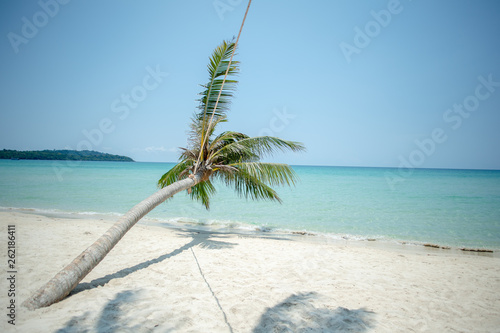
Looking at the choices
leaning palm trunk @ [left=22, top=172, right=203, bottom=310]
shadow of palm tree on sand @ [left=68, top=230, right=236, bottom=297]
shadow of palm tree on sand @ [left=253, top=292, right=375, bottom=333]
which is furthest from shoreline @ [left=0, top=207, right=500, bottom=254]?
leaning palm trunk @ [left=22, top=172, right=203, bottom=310]

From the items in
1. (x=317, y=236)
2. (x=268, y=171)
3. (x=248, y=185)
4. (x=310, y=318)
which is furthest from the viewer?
(x=317, y=236)

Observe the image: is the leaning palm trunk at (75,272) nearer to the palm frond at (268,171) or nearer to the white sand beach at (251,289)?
the white sand beach at (251,289)

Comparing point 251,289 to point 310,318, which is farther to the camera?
point 251,289

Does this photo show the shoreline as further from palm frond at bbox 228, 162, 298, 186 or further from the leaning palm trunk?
the leaning palm trunk

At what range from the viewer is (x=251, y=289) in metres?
3.83

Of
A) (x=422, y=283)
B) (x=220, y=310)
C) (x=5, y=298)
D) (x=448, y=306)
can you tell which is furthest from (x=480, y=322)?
(x=5, y=298)

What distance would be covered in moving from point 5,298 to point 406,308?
546cm

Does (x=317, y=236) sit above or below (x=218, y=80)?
below

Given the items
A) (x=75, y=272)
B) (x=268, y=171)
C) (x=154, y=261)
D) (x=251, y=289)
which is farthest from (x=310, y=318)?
(x=268, y=171)

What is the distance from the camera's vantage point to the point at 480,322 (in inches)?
128

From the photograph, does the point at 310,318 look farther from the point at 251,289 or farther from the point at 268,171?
the point at 268,171

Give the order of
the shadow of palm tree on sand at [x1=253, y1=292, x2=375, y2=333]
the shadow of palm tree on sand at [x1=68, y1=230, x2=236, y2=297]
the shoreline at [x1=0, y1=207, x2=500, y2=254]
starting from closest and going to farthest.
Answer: the shadow of palm tree on sand at [x1=253, y1=292, x2=375, y2=333], the shadow of palm tree on sand at [x1=68, y1=230, x2=236, y2=297], the shoreline at [x1=0, y1=207, x2=500, y2=254]

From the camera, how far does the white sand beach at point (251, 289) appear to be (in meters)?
2.86

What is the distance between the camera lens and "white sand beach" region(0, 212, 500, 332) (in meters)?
2.86
